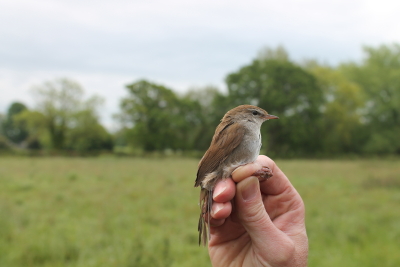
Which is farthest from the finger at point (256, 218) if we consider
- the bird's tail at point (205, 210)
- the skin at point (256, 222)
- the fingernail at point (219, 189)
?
the bird's tail at point (205, 210)

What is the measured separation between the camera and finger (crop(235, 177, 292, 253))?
2096mm

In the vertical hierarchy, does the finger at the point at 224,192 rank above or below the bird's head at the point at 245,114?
below

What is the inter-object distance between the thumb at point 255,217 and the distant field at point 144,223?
325 cm

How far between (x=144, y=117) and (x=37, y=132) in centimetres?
2015

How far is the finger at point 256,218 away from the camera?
82.5 inches

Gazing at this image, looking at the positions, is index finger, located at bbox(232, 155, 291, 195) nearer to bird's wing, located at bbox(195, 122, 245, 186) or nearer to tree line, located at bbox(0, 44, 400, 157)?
bird's wing, located at bbox(195, 122, 245, 186)

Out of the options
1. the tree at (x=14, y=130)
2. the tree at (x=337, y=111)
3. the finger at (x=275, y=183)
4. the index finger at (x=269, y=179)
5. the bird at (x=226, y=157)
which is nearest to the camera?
the index finger at (x=269, y=179)

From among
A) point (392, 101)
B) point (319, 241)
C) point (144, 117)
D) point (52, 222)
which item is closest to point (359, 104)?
point (392, 101)

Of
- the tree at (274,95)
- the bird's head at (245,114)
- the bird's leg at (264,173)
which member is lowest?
the bird's leg at (264,173)

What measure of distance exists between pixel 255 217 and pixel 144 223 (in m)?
6.14

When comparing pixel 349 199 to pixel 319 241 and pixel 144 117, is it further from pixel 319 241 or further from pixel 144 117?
pixel 144 117

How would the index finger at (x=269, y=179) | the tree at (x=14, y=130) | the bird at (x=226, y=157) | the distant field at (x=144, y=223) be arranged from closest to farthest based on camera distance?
the index finger at (x=269, y=179), the bird at (x=226, y=157), the distant field at (x=144, y=223), the tree at (x=14, y=130)

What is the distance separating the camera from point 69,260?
5.45m

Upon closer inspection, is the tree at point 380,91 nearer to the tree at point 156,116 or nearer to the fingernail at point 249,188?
the tree at point 156,116
